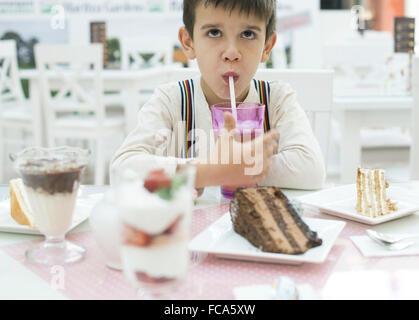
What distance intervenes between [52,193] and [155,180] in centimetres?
26

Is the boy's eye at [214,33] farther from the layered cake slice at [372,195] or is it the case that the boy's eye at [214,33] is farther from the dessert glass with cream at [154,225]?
the dessert glass with cream at [154,225]

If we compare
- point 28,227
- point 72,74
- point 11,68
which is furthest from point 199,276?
point 11,68

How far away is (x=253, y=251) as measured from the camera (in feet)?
2.70

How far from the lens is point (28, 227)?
952mm

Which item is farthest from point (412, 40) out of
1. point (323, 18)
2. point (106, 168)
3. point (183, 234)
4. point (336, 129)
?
point (323, 18)

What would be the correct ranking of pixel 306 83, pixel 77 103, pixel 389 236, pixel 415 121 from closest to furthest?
pixel 389 236 < pixel 306 83 < pixel 415 121 < pixel 77 103

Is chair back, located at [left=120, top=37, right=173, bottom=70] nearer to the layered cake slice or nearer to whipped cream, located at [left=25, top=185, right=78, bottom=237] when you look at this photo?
the layered cake slice

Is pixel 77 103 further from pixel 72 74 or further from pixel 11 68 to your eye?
pixel 11 68

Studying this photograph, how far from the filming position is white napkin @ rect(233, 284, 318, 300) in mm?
677

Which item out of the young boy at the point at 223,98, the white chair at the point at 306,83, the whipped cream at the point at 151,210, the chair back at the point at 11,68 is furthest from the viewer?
the chair back at the point at 11,68

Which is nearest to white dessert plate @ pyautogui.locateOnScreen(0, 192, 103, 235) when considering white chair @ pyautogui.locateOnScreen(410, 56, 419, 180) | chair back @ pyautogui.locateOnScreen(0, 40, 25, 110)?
white chair @ pyautogui.locateOnScreen(410, 56, 419, 180)

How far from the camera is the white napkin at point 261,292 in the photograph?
26.6 inches

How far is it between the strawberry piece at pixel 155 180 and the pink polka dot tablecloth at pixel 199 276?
17 cm

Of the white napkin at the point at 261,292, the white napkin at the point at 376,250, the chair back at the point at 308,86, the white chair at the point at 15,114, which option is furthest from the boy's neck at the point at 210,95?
the white chair at the point at 15,114
